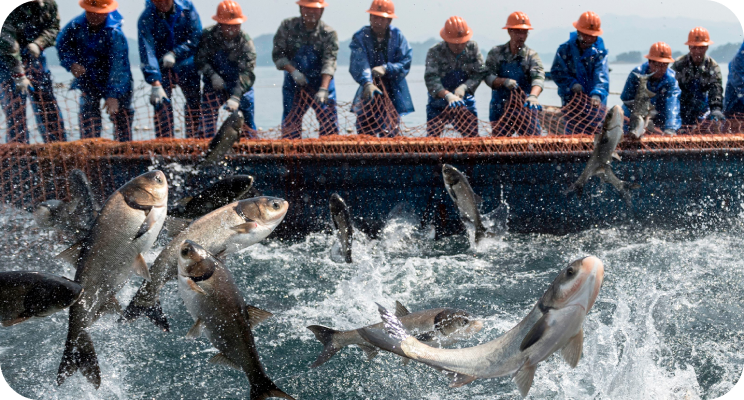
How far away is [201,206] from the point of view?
4.23 metres

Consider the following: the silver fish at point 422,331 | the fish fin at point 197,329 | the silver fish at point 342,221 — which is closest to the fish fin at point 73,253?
the fish fin at point 197,329

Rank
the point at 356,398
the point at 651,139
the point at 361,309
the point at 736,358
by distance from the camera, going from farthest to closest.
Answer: the point at 651,139 < the point at 361,309 < the point at 736,358 < the point at 356,398

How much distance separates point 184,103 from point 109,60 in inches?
38.0

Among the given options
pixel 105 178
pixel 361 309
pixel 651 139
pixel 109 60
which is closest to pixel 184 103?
pixel 109 60

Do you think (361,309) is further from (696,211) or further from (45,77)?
(45,77)

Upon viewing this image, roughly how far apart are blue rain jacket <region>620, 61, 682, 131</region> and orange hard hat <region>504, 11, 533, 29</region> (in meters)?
1.70

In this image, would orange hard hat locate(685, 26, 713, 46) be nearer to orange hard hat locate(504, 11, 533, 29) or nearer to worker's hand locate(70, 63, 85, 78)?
orange hard hat locate(504, 11, 533, 29)

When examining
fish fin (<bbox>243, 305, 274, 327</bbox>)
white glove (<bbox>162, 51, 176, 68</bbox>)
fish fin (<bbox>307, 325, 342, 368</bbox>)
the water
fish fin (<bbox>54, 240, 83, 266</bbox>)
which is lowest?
the water

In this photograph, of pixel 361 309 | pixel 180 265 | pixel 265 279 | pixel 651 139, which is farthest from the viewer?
pixel 651 139

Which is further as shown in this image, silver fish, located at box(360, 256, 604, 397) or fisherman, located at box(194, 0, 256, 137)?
fisherman, located at box(194, 0, 256, 137)

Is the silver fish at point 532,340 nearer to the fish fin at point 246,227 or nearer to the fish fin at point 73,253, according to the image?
the fish fin at point 246,227

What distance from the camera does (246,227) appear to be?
147 inches

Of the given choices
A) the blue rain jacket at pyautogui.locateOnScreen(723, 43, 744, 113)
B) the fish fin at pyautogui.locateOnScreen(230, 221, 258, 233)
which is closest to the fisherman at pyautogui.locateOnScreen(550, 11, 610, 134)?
the blue rain jacket at pyautogui.locateOnScreen(723, 43, 744, 113)

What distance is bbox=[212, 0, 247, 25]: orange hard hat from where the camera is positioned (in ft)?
24.0
